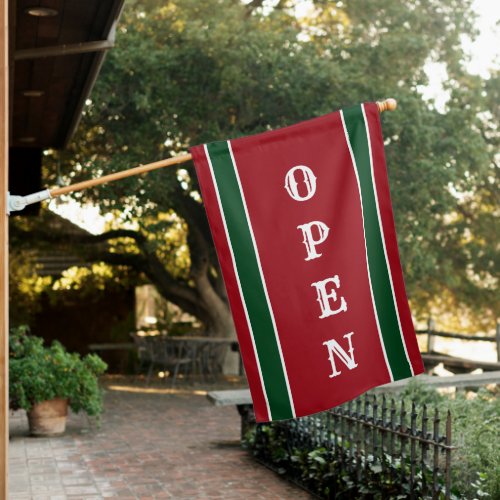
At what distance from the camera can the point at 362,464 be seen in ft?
24.0

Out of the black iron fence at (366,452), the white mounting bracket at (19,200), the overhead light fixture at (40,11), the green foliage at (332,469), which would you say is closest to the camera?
the white mounting bracket at (19,200)

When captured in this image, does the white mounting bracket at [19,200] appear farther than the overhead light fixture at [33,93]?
No

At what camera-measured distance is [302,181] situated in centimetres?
471

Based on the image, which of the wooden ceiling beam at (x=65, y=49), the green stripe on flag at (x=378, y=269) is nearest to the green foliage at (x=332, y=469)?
the green stripe on flag at (x=378, y=269)

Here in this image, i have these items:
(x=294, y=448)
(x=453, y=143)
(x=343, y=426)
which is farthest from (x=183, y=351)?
(x=343, y=426)

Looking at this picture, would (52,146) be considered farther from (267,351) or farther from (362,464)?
(267,351)

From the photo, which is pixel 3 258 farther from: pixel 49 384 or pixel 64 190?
pixel 49 384

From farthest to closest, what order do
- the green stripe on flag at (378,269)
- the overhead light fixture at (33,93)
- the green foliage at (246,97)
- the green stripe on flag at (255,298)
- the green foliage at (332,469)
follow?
the green foliage at (246,97)
the overhead light fixture at (33,93)
the green foliage at (332,469)
the green stripe on flag at (378,269)
the green stripe on flag at (255,298)

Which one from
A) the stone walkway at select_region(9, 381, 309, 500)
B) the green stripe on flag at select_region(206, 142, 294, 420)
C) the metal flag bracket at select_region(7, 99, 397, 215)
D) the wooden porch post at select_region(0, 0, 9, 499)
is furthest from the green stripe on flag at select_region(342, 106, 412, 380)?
the stone walkway at select_region(9, 381, 309, 500)

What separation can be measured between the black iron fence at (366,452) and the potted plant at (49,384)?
2654 millimetres

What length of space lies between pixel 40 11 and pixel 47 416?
5685mm

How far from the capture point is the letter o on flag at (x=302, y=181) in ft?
15.4

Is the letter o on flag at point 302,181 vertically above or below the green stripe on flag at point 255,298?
above

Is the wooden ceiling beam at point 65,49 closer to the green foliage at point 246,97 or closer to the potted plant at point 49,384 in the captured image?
the potted plant at point 49,384
